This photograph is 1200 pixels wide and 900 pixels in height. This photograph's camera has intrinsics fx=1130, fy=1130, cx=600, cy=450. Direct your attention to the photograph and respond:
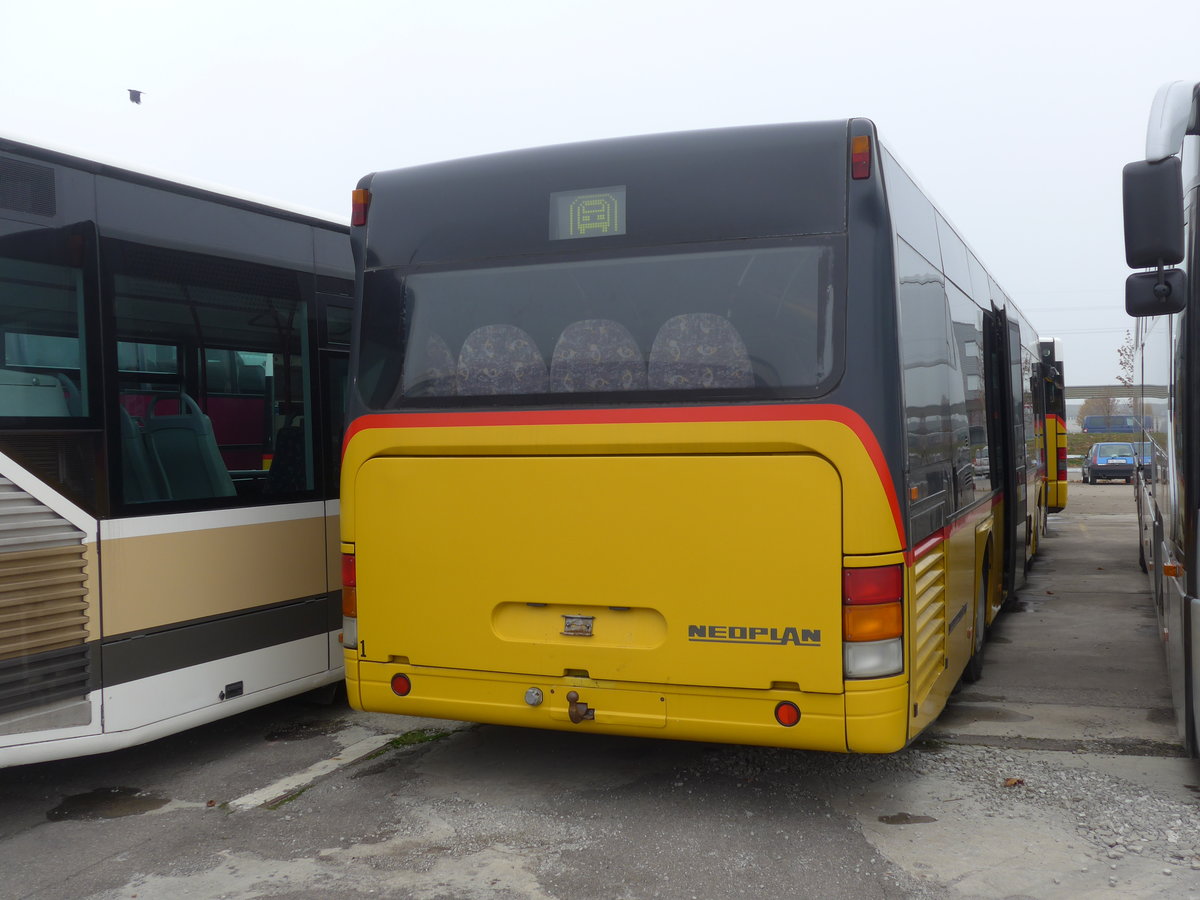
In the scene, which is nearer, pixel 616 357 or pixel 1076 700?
pixel 616 357

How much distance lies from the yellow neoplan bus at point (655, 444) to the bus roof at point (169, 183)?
982 mm

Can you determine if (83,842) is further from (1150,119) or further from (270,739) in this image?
(1150,119)

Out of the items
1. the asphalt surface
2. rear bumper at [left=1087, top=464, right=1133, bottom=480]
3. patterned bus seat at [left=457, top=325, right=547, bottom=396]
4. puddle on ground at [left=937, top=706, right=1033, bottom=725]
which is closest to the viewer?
the asphalt surface

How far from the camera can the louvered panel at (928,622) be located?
187 inches

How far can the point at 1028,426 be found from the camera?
1201 cm

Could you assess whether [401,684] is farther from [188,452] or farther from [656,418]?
[656,418]

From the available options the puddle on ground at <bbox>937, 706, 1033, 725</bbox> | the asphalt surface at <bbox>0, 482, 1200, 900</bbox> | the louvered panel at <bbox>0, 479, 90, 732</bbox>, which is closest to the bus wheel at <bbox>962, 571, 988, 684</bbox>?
the puddle on ground at <bbox>937, 706, 1033, 725</bbox>

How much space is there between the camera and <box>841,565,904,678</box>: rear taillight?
445 cm

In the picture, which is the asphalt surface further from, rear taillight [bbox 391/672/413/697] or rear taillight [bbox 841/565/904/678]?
rear taillight [bbox 841/565/904/678]

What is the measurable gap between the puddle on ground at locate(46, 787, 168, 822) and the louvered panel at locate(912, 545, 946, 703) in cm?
352

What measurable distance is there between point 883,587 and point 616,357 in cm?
146

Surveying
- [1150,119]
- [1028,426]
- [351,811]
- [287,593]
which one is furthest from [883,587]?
[1028,426]

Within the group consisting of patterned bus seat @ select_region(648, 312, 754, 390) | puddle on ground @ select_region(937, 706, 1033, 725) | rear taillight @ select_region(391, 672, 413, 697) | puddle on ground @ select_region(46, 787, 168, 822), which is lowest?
puddle on ground @ select_region(937, 706, 1033, 725)

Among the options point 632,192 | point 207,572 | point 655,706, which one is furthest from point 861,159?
point 207,572
